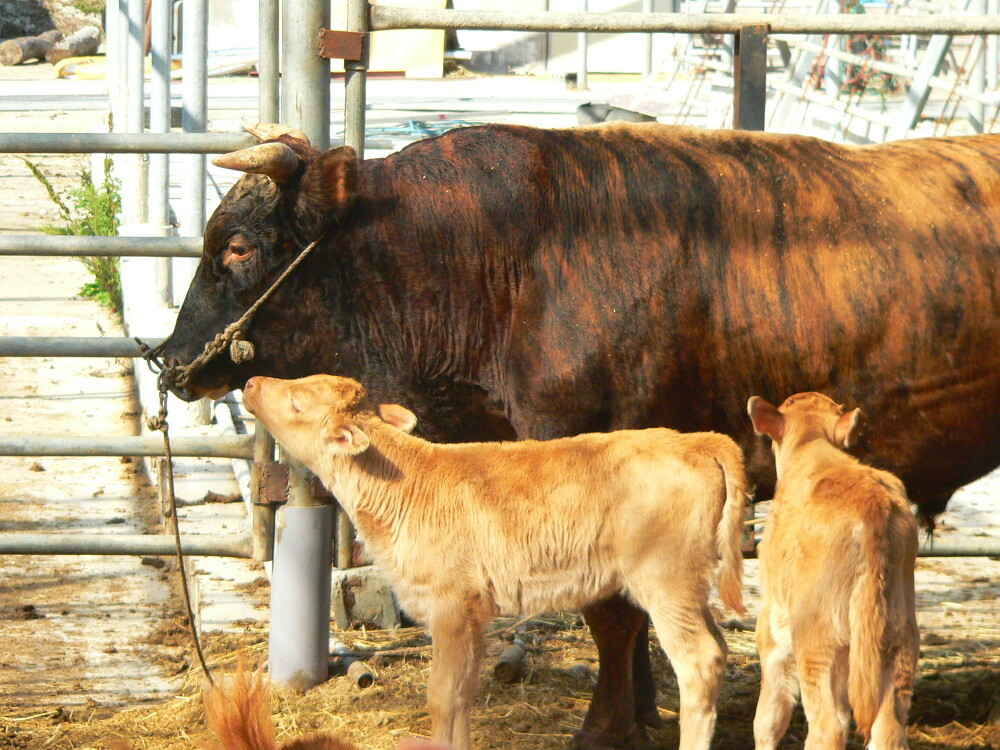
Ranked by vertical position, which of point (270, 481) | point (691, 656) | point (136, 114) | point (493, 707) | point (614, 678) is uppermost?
point (136, 114)

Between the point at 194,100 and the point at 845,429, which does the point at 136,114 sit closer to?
the point at 194,100

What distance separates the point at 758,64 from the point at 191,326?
224cm

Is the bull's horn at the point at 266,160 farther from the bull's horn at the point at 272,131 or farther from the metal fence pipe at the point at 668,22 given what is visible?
the metal fence pipe at the point at 668,22

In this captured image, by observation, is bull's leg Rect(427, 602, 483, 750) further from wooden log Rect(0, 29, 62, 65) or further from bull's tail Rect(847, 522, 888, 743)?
wooden log Rect(0, 29, 62, 65)

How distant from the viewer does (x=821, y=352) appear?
167 inches

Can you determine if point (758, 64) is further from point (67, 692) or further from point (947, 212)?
point (67, 692)

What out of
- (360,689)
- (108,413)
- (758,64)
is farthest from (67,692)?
(108,413)

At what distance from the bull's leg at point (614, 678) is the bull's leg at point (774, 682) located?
0.57 meters

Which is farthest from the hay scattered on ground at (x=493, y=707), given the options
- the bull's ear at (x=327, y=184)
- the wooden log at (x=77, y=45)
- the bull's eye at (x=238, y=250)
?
the wooden log at (x=77, y=45)

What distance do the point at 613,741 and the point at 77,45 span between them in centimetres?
2534

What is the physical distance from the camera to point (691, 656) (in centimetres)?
374

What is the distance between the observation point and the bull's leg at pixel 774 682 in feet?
12.4

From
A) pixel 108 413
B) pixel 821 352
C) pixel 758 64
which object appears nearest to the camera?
pixel 821 352

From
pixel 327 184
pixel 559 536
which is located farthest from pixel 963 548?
pixel 327 184
